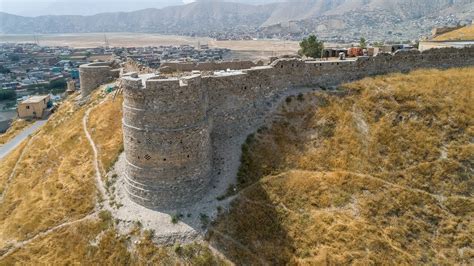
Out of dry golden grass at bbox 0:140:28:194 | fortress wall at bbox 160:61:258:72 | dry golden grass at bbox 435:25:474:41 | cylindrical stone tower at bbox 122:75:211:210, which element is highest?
dry golden grass at bbox 435:25:474:41

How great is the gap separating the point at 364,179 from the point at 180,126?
12.5 metres

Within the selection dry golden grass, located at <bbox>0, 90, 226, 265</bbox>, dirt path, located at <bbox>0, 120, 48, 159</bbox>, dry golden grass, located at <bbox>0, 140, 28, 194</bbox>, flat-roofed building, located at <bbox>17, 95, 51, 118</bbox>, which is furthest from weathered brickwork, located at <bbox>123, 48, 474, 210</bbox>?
flat-roofed building, located at <bbox>17, 95, 51, 118</bbox>

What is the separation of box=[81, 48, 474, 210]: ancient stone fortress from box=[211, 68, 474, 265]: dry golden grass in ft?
7.71

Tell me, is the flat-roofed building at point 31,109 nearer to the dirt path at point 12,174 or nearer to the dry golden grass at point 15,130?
the dry golden grass at point 15,130

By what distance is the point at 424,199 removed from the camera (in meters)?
24.6

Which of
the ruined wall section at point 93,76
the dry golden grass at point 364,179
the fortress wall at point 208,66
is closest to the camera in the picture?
the dry golden grass at point 364,179

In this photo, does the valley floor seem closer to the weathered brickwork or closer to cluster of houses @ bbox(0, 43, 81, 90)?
the weathered brickwork

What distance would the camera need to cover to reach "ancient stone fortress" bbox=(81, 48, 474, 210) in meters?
23.0

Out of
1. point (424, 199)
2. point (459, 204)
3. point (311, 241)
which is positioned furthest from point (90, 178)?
point (459, 204)

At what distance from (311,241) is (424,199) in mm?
8076

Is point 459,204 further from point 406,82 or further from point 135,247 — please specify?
point 135,247

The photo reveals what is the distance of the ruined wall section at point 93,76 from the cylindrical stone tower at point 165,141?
22.8 metres

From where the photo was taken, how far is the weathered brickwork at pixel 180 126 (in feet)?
75.6

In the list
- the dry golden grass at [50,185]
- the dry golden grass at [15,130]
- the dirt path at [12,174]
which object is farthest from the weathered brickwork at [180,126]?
the dry golden grass at [15,130]
